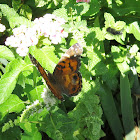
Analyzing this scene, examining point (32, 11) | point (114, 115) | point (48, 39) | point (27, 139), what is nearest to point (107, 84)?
point (114, 115)

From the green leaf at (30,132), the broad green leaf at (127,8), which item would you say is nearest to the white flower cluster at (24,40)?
the green leaf at (30,132)

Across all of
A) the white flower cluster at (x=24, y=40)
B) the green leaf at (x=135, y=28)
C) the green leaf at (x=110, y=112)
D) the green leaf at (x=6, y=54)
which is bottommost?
the green leaf at (x=110, y=112)

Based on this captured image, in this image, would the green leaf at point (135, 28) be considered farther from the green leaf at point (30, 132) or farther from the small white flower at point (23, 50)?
the green leaf at point (30, 132)

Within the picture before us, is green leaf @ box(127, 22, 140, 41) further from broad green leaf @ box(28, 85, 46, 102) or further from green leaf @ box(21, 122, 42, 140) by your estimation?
green leaf @ box(21, 122, 42, 140)

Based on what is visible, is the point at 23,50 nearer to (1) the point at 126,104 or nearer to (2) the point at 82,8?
(2) the point at 82,8

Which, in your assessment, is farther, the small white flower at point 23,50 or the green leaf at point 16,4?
the green leaf at point 16,4

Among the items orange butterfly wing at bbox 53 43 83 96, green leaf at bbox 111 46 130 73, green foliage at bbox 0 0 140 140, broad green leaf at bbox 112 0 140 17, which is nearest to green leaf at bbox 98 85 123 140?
green foliage at bbox 0 0 140 140
